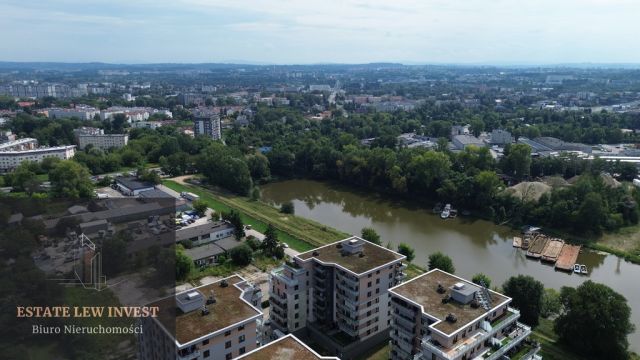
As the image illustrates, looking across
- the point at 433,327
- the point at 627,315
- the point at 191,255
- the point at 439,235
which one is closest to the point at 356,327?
the point at 433,327

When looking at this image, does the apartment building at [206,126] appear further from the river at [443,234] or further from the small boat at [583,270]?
the small boat at [583,270]

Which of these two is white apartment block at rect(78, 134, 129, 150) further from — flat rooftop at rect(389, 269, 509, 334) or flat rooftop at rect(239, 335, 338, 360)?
flat rooftop at rect(239, 335, 338, 360)

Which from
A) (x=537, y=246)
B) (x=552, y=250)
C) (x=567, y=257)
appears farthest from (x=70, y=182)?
(x=567, y=257)

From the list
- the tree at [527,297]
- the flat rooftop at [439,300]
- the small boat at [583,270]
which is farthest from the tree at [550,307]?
the small boat at [583,270]

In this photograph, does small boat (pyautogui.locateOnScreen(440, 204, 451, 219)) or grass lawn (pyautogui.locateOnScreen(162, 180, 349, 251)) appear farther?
small boat (pyautogui.locateOnScreen(440, 204, 451, 219))

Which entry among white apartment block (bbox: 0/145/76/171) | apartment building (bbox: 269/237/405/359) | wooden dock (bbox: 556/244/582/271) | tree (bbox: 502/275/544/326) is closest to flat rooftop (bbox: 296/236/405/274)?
apartment building (bbox: 269/237/405/359)

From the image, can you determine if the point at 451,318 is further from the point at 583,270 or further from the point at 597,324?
the point at 583,270

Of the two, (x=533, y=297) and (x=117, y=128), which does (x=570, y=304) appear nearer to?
(x=533, y=297)

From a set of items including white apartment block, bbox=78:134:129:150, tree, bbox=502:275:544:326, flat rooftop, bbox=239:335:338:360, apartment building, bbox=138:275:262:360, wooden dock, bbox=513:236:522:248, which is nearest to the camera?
flat rooftop, bbox=239:335:338:360
